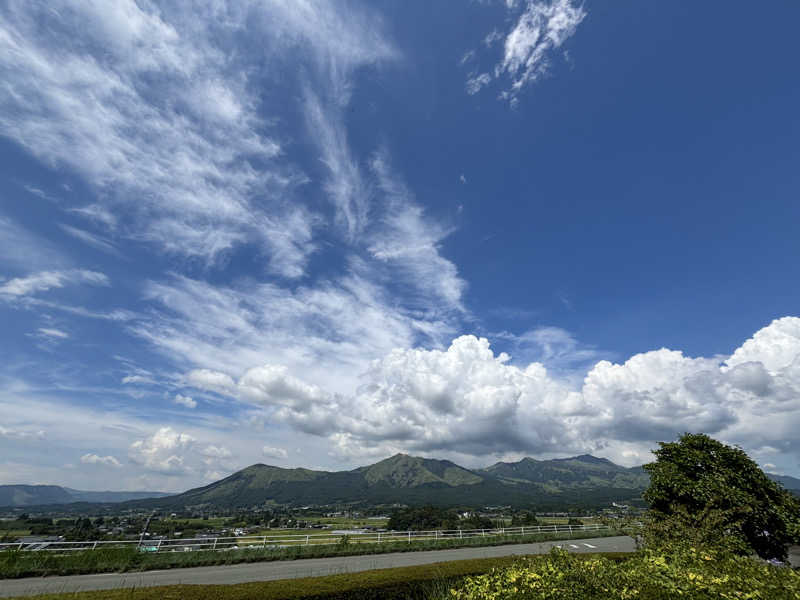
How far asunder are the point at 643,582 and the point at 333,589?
640 centimetres

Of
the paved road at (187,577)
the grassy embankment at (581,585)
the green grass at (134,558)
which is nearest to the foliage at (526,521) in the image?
the green grass at (134,558)

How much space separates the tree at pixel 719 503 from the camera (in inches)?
531

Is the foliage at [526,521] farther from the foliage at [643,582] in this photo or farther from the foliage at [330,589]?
the foliage at [643,582]

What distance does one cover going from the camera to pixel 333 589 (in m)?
8.69

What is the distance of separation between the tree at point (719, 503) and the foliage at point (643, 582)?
773 cm

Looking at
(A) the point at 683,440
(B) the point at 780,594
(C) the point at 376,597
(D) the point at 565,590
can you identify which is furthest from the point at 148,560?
(A) the point at 683,440

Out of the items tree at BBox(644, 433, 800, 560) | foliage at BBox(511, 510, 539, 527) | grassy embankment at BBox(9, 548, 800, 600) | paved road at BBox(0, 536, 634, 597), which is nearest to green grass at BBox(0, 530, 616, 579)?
paved road at BBox(0, 536, 634, 597)

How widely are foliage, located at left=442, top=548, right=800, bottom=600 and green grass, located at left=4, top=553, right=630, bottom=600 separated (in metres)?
2.31

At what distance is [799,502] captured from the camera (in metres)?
14.8

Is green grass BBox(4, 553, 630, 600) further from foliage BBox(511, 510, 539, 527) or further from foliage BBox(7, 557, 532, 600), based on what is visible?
foliage BBox(511, 510, 539, 527)

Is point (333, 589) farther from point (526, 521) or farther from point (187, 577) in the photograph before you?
point (526, 521)

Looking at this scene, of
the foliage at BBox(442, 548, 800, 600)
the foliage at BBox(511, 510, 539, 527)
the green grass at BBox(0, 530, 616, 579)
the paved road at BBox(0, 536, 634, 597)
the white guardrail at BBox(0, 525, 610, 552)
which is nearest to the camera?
the foliage at BBox(442, 548, 800, 600)

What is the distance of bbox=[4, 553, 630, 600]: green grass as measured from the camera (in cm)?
710

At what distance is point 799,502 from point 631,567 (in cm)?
1397
